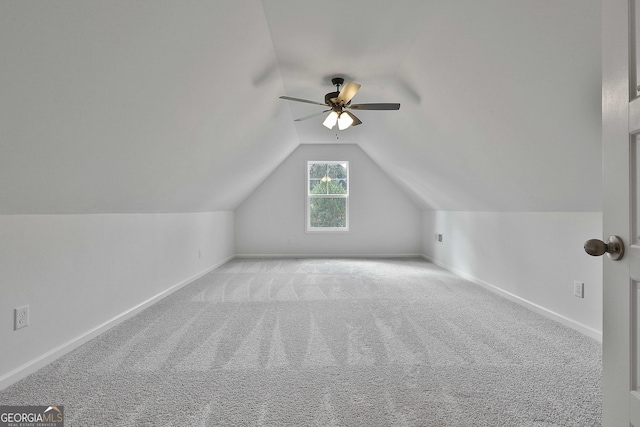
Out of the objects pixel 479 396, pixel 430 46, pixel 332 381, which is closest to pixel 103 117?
pixel 332 381

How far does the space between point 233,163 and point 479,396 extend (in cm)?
342

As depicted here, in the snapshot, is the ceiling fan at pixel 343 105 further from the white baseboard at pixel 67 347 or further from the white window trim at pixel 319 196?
the white window trim at pixel 319 196

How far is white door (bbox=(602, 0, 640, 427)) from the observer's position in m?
0.74

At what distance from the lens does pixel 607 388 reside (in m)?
0.84

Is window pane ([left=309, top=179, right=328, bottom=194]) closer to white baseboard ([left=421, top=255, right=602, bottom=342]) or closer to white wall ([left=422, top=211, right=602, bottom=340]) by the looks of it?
white wall ([left=422, top=211, right=602, bottom=340])

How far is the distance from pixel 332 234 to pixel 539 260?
390 centimetres

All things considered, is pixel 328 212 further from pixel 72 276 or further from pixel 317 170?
pixel 72 276

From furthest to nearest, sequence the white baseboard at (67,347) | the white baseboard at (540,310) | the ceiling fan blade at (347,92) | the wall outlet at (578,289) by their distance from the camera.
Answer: the ceiling fan blade at (347,92) → the wall outlet at (578,289) → the white baseboard at (540,310) → the white baseboard at (67,347)

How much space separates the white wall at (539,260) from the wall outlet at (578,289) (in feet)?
0.10

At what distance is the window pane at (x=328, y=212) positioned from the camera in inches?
253

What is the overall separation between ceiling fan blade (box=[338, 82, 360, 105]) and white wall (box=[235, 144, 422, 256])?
11.4 feet

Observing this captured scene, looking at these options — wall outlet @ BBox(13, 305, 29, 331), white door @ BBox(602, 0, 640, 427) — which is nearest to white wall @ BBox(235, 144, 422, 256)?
wall outlet @ BBox(13, 305, 29, 331)

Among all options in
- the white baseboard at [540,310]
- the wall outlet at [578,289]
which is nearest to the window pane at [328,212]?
the white baseboard at [540,310]

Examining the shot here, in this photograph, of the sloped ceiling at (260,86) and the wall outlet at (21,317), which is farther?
the wall outlet at (21,317)
